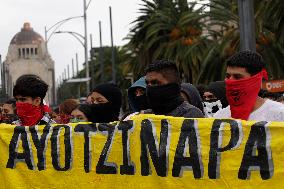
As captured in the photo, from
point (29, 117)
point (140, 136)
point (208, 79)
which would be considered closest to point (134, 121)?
point (140, 136)

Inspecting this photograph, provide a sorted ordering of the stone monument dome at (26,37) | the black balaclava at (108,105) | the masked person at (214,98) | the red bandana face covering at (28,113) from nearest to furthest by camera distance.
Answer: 1. the red bandana face covering at (28,113)
2. the black balaclava at (108,105)
3. the masked person at (214,98)
4. the stone monument dome at (26,37)

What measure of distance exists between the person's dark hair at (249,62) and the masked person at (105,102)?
3.87 ft

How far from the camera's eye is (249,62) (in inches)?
173

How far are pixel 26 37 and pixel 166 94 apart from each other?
142 metres

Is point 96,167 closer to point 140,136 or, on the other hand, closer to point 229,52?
point 140,136

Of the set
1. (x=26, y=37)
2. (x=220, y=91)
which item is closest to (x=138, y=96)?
(x=220, y=91)

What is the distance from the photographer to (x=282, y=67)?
85.0ft

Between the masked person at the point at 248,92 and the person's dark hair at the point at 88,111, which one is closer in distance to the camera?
the masked person at the point at 248,92

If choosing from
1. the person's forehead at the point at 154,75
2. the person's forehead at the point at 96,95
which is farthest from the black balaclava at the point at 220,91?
the person's forehead at the point at 154,75

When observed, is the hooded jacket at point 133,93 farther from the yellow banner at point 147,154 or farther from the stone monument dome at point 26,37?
the stone monument dome at point 26,37

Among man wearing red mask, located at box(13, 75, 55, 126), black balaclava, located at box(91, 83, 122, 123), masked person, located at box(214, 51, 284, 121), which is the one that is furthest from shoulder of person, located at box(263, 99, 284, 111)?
man wearing red mask, located at box(13, 75, 55, 126)

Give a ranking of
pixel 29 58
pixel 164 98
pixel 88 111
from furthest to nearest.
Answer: pixel 29 58 < pixel 88 111 < pixel 164 98

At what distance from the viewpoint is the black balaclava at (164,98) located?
4.25 meters

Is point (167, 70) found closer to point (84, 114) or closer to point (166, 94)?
point (166, 94)
